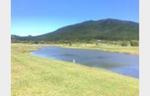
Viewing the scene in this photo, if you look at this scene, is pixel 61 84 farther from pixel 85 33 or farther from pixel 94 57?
pixel 94 57

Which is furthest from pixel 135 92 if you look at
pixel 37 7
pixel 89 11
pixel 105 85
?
pixel 37 7

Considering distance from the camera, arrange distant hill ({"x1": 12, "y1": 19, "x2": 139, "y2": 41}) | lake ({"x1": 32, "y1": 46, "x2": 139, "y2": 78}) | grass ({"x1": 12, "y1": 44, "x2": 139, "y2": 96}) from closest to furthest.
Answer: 1. grass ({"x1": 12, "y1": 44, "x2": 139, "y2": 96})
2. distant hill ({"x1": 12, "y1": 19, "x2": 139, "y2": 41})
3. lake ({"x1": 32, "y1": 46, "x2": 139, "y2": 78})

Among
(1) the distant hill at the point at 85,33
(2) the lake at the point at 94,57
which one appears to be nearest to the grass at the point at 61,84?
(1) the distant hill at the point at 85,33

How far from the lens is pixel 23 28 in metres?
5.17

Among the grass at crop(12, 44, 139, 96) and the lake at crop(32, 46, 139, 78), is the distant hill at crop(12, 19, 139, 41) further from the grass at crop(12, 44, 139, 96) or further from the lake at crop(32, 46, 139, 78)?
the grass at crop(12, 44, 139, 96)

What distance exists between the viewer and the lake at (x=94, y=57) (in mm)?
6312

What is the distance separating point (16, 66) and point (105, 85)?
1228 mm

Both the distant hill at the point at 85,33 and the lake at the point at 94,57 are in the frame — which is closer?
the distant hill at the point at 85,33

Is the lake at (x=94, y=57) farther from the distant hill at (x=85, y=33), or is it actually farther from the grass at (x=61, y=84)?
the grass at (x=61, y=84)

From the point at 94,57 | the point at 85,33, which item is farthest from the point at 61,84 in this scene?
the point at 94,57

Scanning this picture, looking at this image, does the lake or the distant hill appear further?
the lake

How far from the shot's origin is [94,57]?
26.7 ft

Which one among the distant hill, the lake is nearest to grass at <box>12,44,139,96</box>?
the distant hill

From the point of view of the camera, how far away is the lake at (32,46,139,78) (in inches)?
249
